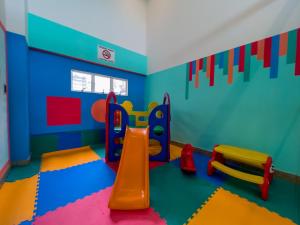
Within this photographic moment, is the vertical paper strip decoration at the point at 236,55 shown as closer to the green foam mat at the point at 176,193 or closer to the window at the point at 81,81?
the green foam mat at the point at 176,193

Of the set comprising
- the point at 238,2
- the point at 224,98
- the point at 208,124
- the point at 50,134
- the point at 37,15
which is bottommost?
the point at 50,134

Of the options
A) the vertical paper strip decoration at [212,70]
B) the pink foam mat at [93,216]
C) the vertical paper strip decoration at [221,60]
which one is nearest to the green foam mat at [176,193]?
the pink foam mat at [93,216]

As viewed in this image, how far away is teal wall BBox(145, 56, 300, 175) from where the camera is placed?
1782mm

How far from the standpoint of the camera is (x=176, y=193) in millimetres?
1495

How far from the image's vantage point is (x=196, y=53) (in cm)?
287

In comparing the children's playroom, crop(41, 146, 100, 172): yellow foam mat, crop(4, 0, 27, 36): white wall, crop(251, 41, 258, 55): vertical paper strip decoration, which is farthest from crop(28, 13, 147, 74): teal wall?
crop(251, 41, 258, 55): vertical paper strip decoration

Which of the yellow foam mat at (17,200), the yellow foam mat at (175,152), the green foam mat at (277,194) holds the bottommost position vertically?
the green foam mat at (277,194)

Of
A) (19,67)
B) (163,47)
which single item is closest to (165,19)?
(163,47)

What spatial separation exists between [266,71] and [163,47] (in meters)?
2.46

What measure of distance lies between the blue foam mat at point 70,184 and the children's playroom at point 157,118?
0.01 m

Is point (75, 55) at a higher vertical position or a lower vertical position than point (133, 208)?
higher

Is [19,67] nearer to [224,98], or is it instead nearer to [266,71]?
[224,98]

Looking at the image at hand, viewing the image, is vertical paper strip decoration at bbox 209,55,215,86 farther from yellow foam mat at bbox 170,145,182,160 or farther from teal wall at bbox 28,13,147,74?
teal wall at bbox 28,13,147,74

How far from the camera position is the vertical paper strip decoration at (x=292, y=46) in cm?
173
